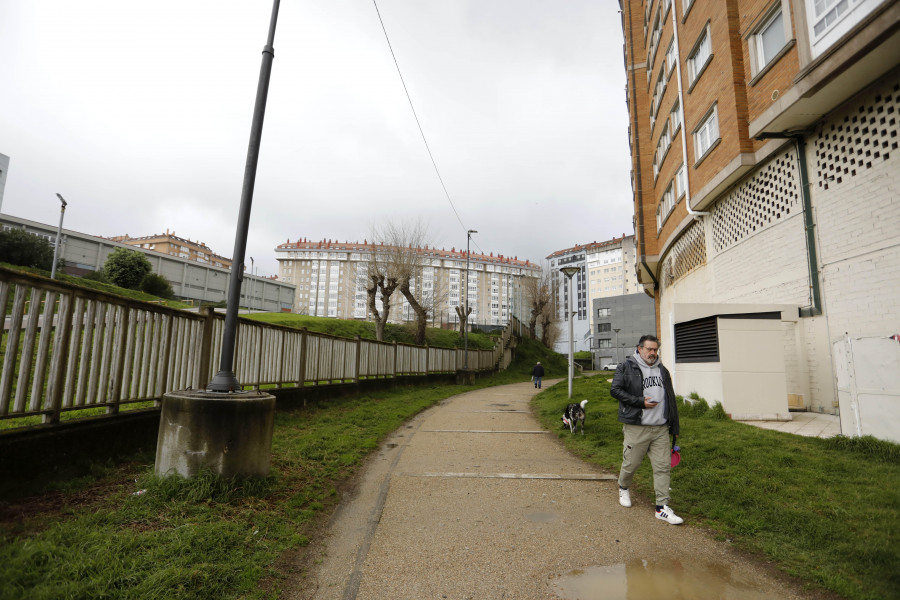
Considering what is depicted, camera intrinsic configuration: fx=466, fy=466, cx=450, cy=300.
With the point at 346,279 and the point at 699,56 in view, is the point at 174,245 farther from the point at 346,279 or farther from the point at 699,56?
the point at 699,56

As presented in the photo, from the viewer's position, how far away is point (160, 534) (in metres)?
3.13

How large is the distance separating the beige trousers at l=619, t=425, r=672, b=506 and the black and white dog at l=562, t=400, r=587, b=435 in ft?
12.3

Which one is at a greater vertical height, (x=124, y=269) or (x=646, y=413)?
(x=124, y=269)

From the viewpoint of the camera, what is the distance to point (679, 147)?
1609 cm

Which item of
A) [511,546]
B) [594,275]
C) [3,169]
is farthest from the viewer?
[594,275]

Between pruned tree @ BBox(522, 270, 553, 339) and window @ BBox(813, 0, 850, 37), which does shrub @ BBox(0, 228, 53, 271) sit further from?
window @ BBox(813, 0, 850, 37)

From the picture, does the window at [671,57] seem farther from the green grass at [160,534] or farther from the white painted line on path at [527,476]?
the green grass at [160,534]

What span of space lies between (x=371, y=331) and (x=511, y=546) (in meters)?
33.3

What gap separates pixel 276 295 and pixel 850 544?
7479 centimetres

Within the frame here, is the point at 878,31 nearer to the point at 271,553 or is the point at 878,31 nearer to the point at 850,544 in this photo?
the point at 850,544

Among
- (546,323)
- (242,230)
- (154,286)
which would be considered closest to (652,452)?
(242,230)

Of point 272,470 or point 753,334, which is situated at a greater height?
point 753,334

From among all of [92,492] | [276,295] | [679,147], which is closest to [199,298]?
[276,295]

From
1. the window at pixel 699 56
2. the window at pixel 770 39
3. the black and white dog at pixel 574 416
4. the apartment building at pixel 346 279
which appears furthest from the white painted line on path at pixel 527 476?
the apartment building at pixel 346 279
